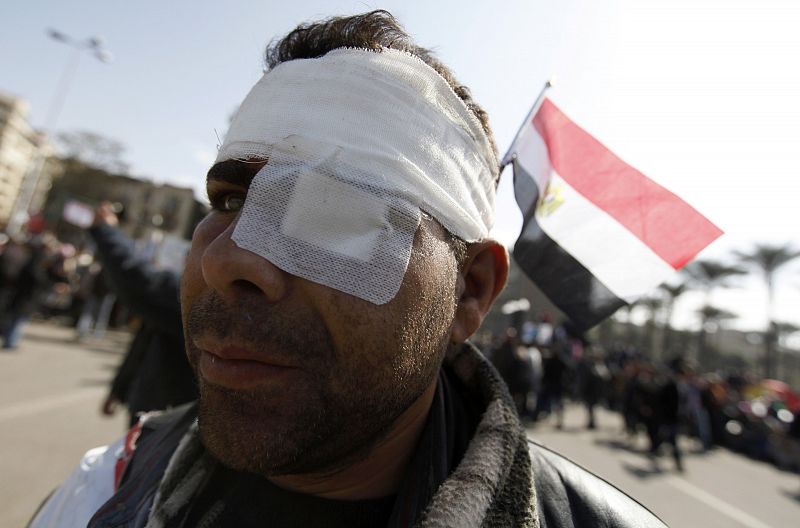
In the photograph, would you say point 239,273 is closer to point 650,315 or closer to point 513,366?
point 513,366

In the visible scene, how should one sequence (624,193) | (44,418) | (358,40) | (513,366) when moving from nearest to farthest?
(358,40) < (624,193) < (44,418) < (513,366)

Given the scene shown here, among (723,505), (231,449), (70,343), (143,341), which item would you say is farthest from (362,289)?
(70,343)

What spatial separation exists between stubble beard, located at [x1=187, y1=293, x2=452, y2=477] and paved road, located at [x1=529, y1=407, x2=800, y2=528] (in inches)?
195

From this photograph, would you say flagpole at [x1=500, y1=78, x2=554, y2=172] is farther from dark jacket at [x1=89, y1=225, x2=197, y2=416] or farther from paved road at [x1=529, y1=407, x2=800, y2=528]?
paved road at [x1=529, y1=407, x2=800, y2=528]

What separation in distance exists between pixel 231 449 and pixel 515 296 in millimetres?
1840

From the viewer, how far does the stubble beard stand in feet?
3.30

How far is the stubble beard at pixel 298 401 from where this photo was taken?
1.01 m

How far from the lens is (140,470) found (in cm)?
145

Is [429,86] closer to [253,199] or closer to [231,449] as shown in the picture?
[253,199]

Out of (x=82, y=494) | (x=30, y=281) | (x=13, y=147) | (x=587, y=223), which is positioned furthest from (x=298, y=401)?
(x=13, y=147)

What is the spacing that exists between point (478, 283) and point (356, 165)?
57 centimetres

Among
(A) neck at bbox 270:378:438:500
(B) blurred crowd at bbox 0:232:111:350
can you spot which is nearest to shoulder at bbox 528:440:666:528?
(A) neck at bbox 270:378:438:500

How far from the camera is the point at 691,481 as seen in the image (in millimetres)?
7266

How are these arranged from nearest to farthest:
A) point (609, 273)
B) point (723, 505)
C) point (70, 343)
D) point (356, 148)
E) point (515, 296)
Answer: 1. point (356, 148)
2. point (609, 273)
3. point (515, 296)
4. point (723, 505)
5. point (70, 343)
